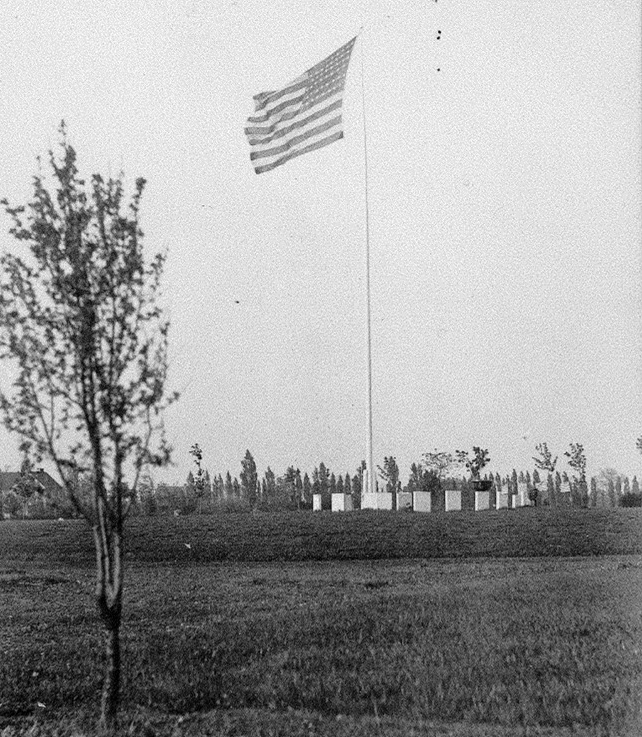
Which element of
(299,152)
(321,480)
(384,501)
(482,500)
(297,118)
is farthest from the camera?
(321,480)

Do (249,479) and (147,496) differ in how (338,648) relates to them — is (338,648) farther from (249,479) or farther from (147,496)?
(249,479)

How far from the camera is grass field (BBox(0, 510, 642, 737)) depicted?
6.66 metres

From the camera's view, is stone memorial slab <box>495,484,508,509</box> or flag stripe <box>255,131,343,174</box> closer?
flag stripe <box>255,131,343,174</box>

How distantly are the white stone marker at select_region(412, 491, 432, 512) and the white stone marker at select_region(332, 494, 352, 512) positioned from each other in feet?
7.69

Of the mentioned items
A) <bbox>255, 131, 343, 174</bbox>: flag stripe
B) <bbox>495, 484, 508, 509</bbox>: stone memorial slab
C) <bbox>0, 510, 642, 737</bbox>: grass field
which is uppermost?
<bbox>255, 131, 343, 174</bbox>: flag stripe

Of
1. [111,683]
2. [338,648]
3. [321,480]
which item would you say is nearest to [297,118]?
[338,648]

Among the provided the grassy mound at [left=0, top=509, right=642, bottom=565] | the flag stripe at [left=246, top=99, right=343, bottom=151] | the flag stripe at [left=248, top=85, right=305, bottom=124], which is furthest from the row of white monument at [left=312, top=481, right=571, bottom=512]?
the flag stripe at [left=248, top=85, right=305, bottom=124]

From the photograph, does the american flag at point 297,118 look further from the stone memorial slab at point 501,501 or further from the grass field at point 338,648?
the stone memorial slab at point 501,501

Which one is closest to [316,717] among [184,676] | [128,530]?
[184,676]

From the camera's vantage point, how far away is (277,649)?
910 cm

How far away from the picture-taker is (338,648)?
8.95m

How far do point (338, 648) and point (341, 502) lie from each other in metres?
21.3

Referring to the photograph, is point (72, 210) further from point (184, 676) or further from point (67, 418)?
point (184, 676)

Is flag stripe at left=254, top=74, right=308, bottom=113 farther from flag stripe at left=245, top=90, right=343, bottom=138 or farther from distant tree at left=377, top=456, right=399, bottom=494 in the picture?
distant tree at left=377, top=456, right=399, bottom=494
